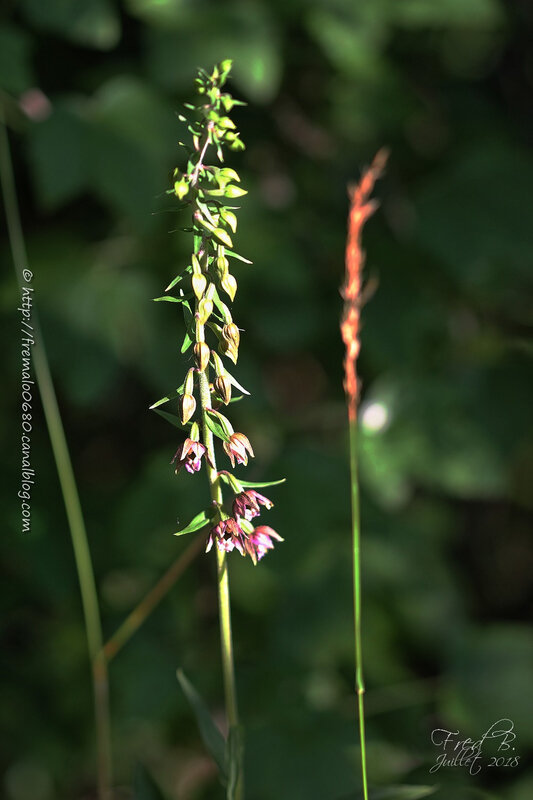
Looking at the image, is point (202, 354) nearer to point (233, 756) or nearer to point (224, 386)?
point (224, 386)

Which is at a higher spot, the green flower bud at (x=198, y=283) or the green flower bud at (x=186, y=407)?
the green flower bud at (x=198, y=283)

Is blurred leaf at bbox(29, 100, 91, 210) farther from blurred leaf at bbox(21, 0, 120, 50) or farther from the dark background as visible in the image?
blurred leaf at bbox(21, 0, 120, 50)

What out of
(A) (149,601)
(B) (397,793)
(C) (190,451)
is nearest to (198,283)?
(C) (190,451)

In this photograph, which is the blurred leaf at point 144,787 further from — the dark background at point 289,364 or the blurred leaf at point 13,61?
the blurred leaf at point 13,61

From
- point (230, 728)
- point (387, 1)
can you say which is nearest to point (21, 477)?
point (230, 728)

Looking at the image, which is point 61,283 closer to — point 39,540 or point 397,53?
point 39,540

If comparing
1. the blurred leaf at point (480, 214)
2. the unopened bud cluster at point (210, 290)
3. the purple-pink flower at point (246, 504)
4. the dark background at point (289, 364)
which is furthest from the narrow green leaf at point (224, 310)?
the blurred leaf at point (480, 214)

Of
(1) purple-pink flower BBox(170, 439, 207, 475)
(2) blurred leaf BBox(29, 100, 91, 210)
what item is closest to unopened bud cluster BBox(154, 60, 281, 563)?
(1) purple-pink flower BBox(170, 439, 207, 475)

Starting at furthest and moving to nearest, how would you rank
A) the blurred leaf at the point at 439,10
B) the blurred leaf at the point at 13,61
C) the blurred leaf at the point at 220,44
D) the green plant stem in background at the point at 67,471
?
1. the blurred leaf at the point at 439,10
2. the blurred leaf at the point at 220,44
3. the blurred leaf at the point at 13,61
4. the green plant stem in background at the point at 67,471
